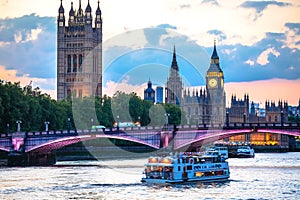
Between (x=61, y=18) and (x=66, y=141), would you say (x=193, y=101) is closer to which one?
(x=61, y=18)

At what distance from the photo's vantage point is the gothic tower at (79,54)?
155125mm

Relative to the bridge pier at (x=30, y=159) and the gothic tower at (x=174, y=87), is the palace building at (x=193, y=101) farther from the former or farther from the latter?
the bridge pier at (x=30, y=159)

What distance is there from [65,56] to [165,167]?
9884cm

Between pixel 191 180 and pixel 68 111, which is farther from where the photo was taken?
pixel 68 111

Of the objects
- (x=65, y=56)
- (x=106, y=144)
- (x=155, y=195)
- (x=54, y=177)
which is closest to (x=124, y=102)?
(x=106, y=144)

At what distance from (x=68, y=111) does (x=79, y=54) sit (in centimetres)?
4484

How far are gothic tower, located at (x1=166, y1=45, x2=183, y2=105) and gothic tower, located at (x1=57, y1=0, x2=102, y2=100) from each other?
35181 millimetres

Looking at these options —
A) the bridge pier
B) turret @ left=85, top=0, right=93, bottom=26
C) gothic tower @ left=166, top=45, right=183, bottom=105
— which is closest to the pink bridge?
the bridge pier

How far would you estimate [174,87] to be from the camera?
196250 millimetres

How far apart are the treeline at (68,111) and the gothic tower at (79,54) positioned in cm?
2116

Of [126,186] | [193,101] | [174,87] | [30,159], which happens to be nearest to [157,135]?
[30,159]

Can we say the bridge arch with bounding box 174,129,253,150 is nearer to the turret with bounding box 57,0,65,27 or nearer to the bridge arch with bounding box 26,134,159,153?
the bridge arch with bounding box 26,134,159,153

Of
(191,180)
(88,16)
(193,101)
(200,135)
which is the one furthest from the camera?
(193,101)

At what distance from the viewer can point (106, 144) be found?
107 meters
